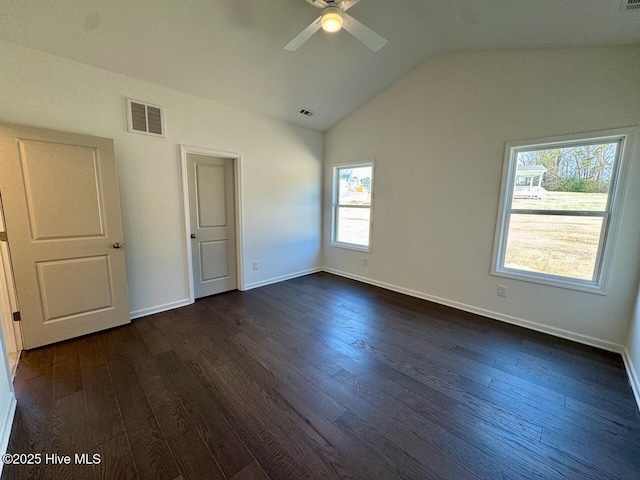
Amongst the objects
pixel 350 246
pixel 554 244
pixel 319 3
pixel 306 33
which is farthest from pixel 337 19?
pixel 350 246

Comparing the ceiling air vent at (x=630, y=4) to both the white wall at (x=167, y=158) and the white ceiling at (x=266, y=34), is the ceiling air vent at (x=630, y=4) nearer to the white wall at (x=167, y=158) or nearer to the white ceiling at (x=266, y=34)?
the white ceiling at (x=266, y=34)

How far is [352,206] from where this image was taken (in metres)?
4.58

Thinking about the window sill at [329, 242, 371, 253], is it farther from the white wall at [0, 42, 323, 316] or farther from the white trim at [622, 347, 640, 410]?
the white trim at [622, 347, 640, 410]

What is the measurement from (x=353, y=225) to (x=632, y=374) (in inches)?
137

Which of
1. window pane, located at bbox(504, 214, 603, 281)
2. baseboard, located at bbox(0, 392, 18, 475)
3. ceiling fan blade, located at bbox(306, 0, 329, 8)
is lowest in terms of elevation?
baseboard, located at bbox(0, 392, 18, 475)

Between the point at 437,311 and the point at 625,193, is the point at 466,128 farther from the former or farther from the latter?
the point at 437,311

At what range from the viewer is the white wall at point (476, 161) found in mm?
2338

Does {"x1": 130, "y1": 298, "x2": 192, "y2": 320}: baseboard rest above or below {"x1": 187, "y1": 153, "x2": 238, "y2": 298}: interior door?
below

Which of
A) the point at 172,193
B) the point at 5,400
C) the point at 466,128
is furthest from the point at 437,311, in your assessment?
the point at 5,400

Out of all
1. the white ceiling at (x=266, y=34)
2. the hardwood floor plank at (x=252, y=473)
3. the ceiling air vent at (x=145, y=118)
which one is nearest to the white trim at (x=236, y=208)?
the ceiling air vent at (x=145, y=118)

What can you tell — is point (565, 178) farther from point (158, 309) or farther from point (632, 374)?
point (158, 309)

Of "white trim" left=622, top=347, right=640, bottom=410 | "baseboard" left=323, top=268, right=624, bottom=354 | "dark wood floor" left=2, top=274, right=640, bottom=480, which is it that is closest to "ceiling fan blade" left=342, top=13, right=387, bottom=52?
"dark wood floor" left=2, top=274, right=640, bottom=480

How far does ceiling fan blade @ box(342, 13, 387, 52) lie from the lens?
1.84 m

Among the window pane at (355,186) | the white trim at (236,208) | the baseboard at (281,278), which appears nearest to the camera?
the white trim at (236,208)
